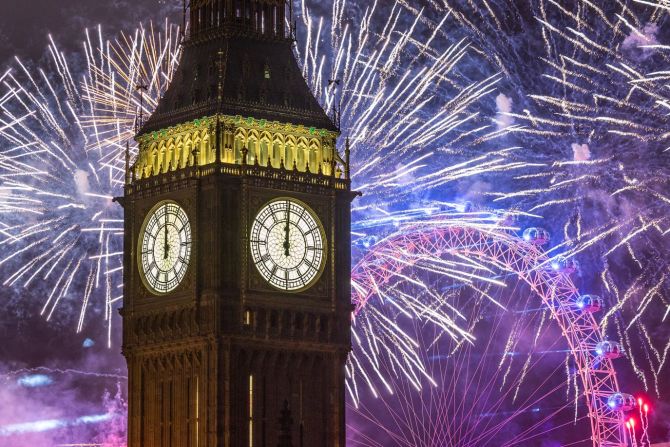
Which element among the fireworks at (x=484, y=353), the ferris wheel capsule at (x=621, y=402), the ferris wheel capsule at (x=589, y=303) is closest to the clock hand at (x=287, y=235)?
the fireworks at (x=484, y=353)

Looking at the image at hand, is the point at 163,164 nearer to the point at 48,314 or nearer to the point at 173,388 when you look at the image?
the point at 173,388

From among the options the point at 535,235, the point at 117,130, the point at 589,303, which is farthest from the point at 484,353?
the point at 117,130

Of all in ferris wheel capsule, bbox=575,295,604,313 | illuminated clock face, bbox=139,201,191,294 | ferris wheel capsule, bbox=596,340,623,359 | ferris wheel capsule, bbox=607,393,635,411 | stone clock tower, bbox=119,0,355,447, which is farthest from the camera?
ferris wheel capsule, bbox=607,393,635,411

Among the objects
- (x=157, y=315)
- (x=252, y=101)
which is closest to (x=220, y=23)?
(x=252, y=101)

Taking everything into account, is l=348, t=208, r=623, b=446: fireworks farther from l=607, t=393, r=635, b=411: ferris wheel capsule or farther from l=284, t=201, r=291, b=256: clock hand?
l=284, t=201, r=291, b=256: clock hand

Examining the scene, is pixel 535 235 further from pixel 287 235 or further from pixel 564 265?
pixel 287 235

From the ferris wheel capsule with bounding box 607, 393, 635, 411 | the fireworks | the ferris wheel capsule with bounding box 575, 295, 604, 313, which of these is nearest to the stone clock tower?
the fireworks

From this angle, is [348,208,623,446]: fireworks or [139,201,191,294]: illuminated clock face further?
[348,208,623,446]: fireworks
